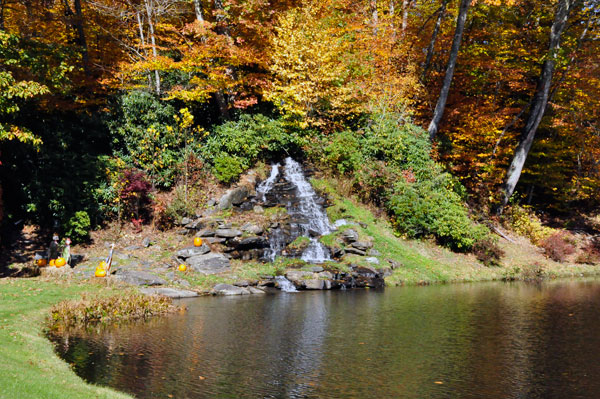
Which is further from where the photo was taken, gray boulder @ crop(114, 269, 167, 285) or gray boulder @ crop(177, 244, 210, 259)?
gray boulder @ crop(177, 244, 210, 259)

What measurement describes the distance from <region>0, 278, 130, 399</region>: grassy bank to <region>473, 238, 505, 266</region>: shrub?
16.3 meters

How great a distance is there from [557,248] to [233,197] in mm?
16355

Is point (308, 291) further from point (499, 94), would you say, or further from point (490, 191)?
point (499, 94)

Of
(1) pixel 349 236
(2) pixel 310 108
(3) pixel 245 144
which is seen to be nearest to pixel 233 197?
(3) pixel 245 144

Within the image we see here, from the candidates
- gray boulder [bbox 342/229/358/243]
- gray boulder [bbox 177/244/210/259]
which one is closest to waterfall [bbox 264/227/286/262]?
gray boulder [bbox 177/244/210/259]

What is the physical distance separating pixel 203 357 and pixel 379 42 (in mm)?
23277

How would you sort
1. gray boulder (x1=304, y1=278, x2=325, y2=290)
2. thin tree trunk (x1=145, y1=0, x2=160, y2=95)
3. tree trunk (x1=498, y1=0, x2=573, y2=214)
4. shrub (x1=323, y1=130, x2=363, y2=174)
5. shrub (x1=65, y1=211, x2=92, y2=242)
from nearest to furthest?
gray boulder (x1=304, y1=278, x2=325, y2=290) < shrub (x1=65, y1=211, x2=92, y2=242) < thin tree trunk (x1=145, y1=0, x2=160, y2=95) < shrub (x1=323, y1=130, x2=363, y2=174) < tree trunk (x1=498, y1=0, x2=573, y2=214)

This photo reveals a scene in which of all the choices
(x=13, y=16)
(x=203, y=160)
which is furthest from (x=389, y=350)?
(x=13, y=16)

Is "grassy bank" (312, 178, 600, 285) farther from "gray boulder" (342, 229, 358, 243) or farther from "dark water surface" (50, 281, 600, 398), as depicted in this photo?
"dark water surface" (50, 281, 600, 398)

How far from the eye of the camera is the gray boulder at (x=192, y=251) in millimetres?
16812

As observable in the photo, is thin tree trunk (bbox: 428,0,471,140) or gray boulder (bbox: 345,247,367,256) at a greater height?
thin tree trunk (bbox: 428,0,471,140)

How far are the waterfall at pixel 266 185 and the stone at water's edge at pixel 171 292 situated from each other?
7305mm

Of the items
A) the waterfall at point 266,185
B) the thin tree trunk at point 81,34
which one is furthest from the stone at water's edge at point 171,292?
the thin tree trunk at point 81,34

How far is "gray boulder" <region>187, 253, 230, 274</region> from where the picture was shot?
647 inches
